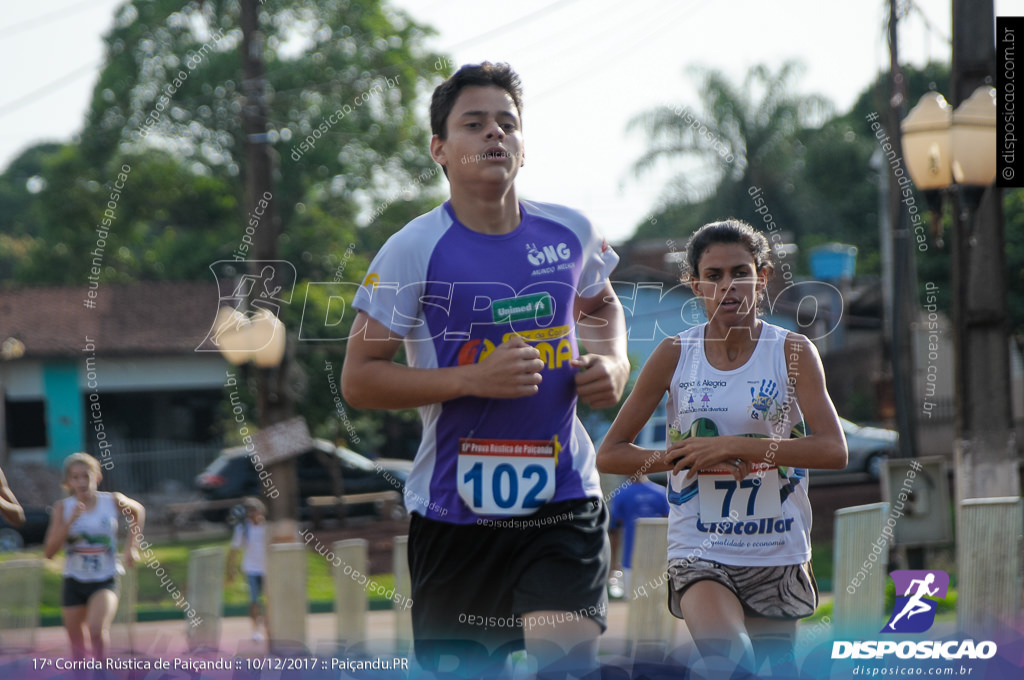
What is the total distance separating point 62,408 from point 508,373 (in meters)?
20.3

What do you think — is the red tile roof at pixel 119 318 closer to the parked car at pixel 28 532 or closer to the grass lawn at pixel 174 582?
the parked car at pixel 28 532

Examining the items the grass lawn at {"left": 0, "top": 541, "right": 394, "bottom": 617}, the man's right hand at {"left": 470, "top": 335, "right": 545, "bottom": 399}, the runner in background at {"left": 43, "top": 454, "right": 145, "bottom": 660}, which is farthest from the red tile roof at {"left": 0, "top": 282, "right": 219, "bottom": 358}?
the man's right hand at {"left": 470, "top": 335, "right": 545, "bottom": 399}

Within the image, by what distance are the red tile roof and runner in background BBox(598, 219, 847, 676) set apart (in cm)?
2139

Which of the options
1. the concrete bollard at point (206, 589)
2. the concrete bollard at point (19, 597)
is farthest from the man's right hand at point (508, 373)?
the concrete bollard at point (19, 597)

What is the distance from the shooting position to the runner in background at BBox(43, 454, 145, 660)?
726cm

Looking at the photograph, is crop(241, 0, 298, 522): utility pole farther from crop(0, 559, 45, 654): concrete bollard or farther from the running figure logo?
the running figure logo

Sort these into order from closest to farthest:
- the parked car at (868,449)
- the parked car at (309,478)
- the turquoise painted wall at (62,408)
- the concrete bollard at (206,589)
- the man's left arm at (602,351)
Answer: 1. the man's left arm at (602,351)
2. the concrete bollard at (206,589)
3. the parked car at (309,478)
4. the parked car at (868,449)
5. the turquoise painted wall at (62,408)

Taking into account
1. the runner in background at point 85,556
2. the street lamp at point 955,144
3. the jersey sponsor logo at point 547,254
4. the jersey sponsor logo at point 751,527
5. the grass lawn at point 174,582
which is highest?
the street lamp at point 955,144

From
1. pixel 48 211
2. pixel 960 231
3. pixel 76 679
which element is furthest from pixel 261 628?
pixel 48 211

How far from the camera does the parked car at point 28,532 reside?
17.9 m

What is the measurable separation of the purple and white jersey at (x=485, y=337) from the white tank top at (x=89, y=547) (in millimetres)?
4839

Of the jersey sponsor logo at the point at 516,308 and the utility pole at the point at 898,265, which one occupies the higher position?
the utility pole at the point at 898,265

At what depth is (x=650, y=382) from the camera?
3529 mm

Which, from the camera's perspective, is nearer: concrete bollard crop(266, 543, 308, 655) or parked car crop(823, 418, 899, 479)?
concrete bollard crop(266, 543, 308, 655)
